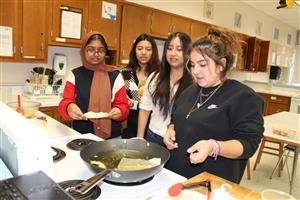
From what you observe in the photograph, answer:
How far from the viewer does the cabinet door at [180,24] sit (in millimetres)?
4492

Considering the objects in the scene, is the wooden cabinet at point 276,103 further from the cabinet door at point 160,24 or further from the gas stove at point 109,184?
the gas stove at point 109,184

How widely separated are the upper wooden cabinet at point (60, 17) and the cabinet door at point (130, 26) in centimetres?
60

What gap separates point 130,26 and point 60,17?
1041 mm

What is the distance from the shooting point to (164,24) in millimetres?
4312

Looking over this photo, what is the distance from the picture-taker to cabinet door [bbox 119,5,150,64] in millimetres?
3702

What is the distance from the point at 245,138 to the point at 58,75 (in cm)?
294

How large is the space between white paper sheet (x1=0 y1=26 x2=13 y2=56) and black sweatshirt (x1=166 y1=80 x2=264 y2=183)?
7.31 ft

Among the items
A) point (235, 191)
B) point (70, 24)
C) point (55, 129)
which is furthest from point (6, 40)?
point (235, 191)

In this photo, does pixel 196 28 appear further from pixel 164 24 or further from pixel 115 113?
pixel 115 113

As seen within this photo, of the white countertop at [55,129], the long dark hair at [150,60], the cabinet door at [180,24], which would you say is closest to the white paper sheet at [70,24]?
the long dark hair at [150,60]

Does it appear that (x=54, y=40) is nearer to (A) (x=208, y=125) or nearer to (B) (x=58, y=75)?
(B) (x=58, y=75)

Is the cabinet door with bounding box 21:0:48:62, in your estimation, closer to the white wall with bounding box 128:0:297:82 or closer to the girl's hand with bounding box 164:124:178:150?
the white wall with bounding box 128:0:297:82

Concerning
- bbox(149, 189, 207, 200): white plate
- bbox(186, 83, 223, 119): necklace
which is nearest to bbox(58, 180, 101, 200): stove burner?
bbox(149, 189, 207, 200): white plate

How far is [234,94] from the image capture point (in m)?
1.25
